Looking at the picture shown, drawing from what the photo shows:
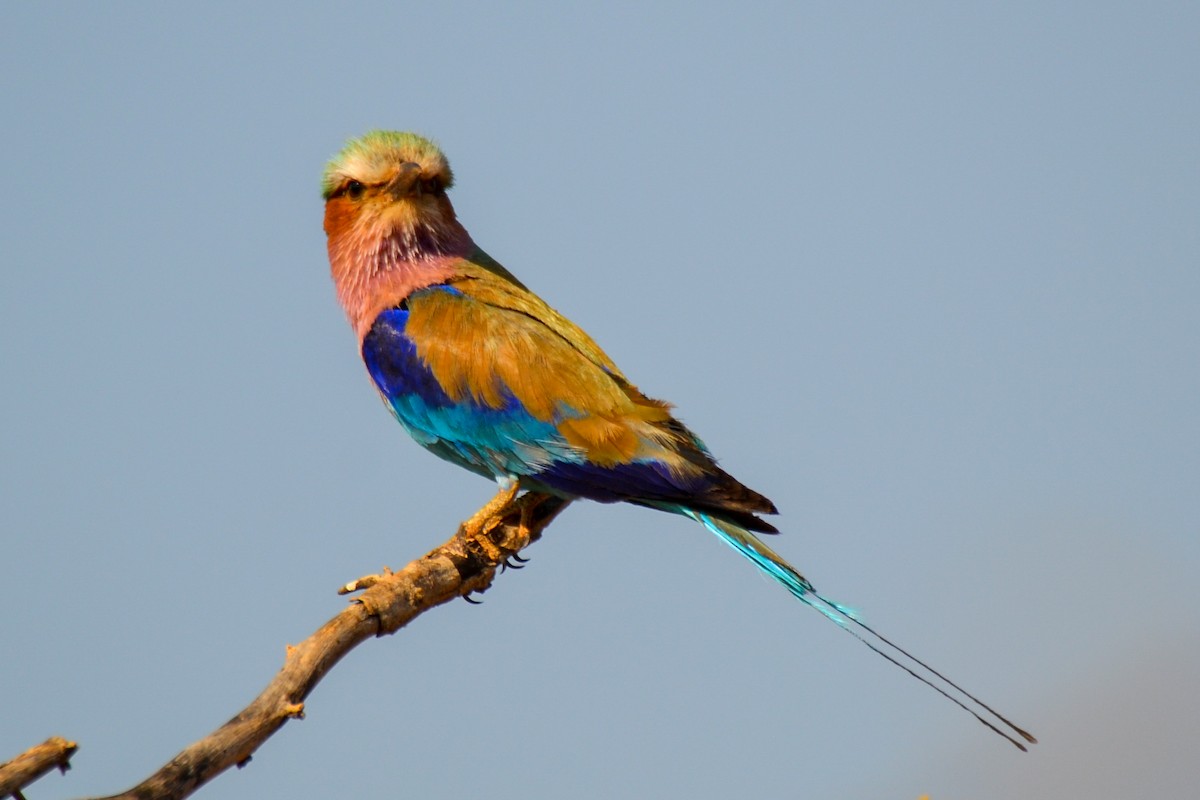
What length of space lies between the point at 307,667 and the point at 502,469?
138 centimetres

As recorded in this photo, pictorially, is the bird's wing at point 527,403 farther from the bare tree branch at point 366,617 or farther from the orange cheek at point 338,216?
the orange cheek at point 338,216

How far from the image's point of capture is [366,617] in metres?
3.74

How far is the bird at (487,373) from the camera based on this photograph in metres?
4.43

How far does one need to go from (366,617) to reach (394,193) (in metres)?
1.83

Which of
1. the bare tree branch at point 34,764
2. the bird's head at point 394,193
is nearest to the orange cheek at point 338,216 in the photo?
the bird's head at point 394,193

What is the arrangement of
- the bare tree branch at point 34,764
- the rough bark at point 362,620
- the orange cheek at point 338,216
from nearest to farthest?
the bare tree branch at point 34,764
the rough bark at point 362,620
the orange cheek at point 338,216

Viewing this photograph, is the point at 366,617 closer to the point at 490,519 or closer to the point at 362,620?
the point at 362,620

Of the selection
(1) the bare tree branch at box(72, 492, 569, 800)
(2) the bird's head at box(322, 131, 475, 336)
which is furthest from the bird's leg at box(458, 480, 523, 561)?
(2) the bird's head at box(322, 131, 475, 336)

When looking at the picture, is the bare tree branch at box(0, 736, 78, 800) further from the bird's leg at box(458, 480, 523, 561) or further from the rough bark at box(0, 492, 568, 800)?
the bird's leg at box(458, 480, 523, 561)

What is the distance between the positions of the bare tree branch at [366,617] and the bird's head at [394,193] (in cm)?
100

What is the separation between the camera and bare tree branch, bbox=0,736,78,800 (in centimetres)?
286

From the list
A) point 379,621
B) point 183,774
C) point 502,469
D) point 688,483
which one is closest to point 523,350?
point 502,469

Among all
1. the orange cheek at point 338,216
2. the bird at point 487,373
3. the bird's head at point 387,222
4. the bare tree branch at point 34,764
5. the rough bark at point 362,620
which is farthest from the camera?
the orange cheek at point 338,216

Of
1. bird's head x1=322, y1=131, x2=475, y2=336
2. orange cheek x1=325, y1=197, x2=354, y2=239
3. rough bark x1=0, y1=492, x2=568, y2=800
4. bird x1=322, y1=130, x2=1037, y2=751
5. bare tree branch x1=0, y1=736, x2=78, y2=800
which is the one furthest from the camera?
orange cheek x1=325, y1=197, x2=354, y2=239
